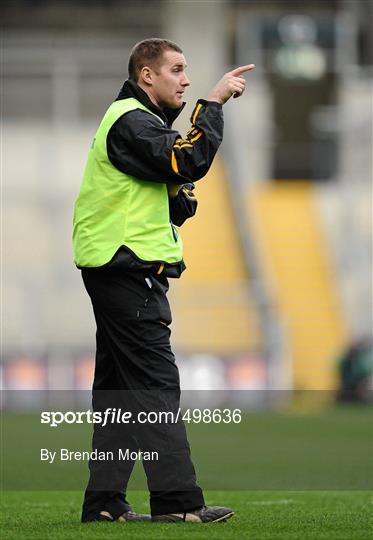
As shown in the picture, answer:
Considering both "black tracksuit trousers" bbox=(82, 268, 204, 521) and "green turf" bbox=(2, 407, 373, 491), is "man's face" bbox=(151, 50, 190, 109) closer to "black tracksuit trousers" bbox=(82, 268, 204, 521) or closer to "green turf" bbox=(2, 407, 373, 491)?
"black tracksuit trousers" bbox=(82, 268, 204, 521)

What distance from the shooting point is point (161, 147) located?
568cm

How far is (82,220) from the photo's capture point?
5.84 meters

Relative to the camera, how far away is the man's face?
232 inches

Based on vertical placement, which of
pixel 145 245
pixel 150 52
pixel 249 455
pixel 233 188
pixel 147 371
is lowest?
pixel 249 455

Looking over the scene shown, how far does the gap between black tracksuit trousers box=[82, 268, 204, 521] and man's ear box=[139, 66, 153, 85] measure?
752 mm

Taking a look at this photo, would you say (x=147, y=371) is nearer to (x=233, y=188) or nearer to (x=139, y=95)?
(x=139, y=95)

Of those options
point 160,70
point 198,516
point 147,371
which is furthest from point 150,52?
point 198,516

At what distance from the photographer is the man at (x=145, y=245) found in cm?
571

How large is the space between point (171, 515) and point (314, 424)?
868 cm

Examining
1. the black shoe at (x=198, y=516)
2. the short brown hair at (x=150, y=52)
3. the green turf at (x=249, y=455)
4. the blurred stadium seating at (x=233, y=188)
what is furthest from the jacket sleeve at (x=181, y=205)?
the blurred stadium seating at (x=233, y=188)

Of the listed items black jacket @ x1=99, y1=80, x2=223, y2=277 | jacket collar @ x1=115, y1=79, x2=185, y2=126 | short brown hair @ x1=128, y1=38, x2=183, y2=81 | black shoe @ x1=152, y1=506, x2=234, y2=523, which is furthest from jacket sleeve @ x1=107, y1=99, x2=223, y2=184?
black shoe @ x1=152, y1=506, x2=234, y2=523

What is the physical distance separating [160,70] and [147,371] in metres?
1.15

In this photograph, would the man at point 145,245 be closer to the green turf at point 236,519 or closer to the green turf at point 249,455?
the green turf at point 236,519

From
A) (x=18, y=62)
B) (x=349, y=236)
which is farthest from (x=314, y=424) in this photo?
(x=18, y=62)
